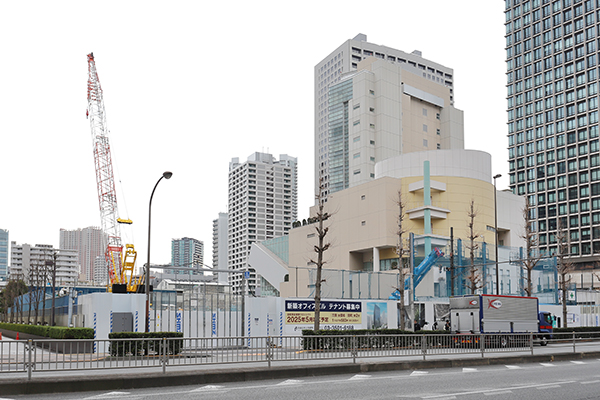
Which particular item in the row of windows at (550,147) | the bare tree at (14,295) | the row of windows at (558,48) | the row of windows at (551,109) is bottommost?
the bare tree at (14,295)

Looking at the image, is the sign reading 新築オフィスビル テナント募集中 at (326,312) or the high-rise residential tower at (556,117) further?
the high-rise residential tower at (556,117)

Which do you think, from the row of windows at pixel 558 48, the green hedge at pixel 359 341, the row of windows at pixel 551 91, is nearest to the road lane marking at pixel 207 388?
the green hedge at pixel 359 341

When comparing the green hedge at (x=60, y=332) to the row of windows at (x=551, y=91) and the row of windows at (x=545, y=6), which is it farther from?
the row of windows at (x=545, y=6)

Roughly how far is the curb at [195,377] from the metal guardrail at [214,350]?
0.52 m

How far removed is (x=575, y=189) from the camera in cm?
12106

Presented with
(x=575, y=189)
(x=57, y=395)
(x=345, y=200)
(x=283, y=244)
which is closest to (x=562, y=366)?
(x=57, y=395)

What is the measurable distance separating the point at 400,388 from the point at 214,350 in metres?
6.28

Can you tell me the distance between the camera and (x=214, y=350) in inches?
692

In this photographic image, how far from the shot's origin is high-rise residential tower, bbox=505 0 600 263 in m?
118

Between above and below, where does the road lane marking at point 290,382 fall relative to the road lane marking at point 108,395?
below

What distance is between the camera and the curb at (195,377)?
12.8 meters

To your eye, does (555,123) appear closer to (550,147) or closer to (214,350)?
(550,147)

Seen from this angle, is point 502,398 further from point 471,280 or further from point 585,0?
point 585,0

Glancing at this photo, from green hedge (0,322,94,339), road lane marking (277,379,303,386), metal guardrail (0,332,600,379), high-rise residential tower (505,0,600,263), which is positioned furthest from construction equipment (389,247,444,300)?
high-rise residential tower (505,0,600,263)
